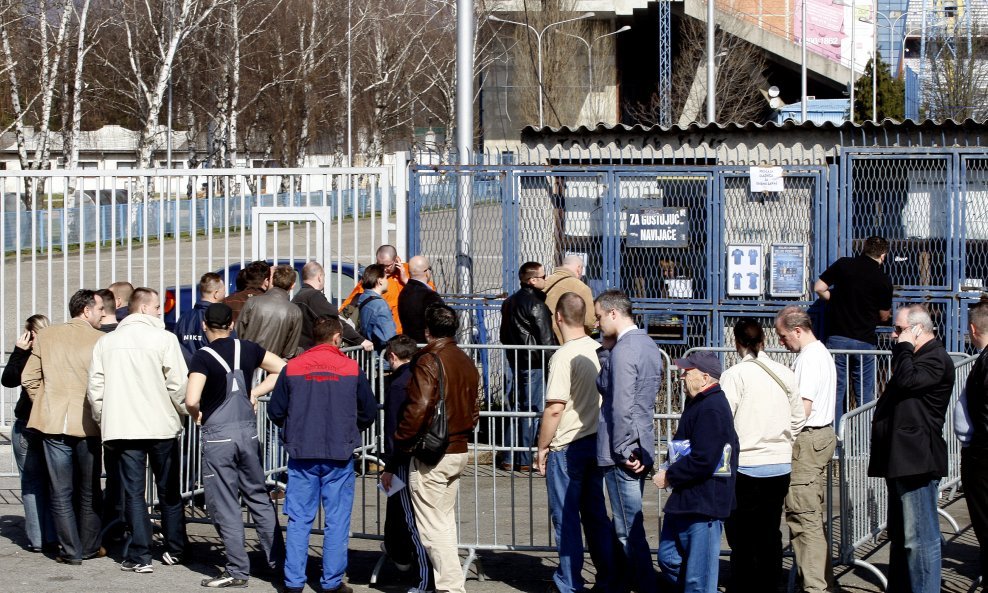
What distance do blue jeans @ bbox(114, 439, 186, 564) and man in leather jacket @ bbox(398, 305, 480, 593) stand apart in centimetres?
174

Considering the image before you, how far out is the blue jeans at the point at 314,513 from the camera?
23.0ft

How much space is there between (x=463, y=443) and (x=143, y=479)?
218 cm

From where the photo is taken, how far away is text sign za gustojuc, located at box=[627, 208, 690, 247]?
12.3 m

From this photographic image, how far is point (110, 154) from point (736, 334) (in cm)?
6424

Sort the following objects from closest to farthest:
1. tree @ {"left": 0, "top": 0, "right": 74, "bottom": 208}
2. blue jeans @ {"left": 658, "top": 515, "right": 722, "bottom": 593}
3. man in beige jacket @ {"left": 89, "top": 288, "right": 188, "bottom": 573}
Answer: blue jeans @ {"left": 658, "top": 515, "right": 722, "bottom": 593} < man in beige jacket @ {"left": 89, "top": 288, "right": 188, "bottom": 573} < tree @ {"left": 0, "top": 0, "right": 74, "bottom": 208}

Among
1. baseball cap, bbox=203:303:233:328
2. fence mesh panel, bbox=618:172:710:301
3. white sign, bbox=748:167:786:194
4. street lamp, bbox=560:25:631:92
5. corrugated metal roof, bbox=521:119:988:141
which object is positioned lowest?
baseball cap, bbox=203:303:233:328

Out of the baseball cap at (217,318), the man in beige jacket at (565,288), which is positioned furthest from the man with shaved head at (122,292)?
the man in beige jacket at (565,288)

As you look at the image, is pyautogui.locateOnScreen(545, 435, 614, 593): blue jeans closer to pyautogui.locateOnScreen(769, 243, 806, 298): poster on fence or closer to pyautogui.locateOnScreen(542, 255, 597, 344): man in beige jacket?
pyautogui.locateOnScreen(542, 255, 597, 344): man in beige jacket

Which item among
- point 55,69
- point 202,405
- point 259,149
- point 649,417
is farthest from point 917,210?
point 259,149

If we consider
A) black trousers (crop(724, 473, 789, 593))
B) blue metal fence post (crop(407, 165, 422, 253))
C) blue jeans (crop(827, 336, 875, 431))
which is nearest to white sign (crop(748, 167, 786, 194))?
blue jeans (crop(827, 336, 875, 431))

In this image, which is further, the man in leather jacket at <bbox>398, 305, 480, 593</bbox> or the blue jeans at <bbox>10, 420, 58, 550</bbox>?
the blue jeans at <bbox>10, 420, 58, 550</bbox>

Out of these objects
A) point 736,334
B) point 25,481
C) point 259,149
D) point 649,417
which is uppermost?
point 259,149

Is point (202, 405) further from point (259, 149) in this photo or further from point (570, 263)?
point (259, 149)

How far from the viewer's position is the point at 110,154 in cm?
6625
